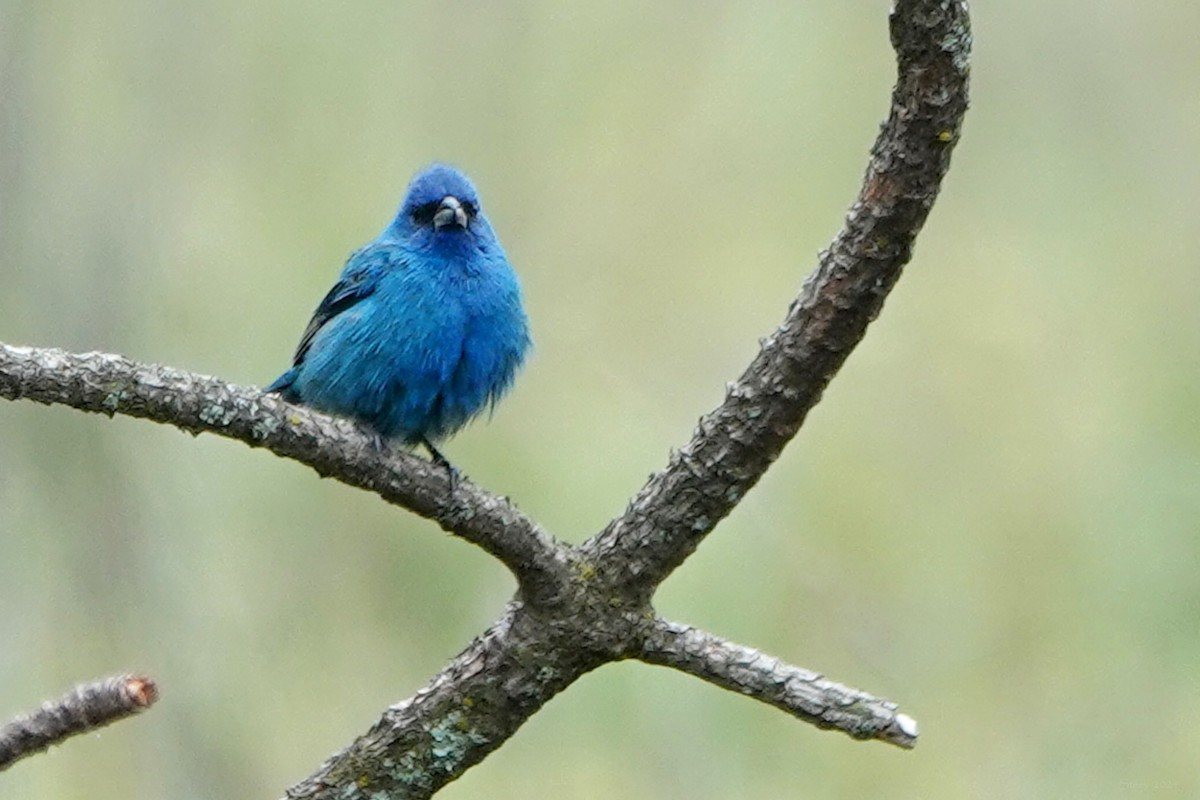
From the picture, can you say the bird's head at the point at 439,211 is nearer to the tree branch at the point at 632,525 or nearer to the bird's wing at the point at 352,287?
Result: the bird's wing at the point at 352,287

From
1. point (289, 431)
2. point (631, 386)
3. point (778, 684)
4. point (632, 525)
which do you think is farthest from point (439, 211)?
point (778, 684)

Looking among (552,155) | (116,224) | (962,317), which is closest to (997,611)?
(962,317)

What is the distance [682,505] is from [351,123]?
11.5 ft

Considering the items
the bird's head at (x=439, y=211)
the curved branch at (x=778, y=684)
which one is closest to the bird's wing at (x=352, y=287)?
the bird's head at (x=439, y=211)

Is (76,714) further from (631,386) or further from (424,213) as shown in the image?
(631,386)

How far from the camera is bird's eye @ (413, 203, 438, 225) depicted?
19.6ft

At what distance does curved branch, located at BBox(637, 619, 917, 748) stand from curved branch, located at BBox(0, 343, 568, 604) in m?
0.29

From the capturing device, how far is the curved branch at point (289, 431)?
3361 mm

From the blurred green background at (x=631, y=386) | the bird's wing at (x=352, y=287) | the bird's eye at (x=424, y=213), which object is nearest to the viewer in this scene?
the bird's wing at (x=352, y=287)

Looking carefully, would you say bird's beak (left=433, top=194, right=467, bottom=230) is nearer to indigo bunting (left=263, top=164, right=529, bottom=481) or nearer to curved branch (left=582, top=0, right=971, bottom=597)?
indigo bunting (left=263, top=164, right=529, bottom=481)

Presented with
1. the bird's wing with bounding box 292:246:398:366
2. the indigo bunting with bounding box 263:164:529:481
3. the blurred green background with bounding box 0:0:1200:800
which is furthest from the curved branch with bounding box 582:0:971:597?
the blurred green background with bounding box 0:0:1200:800

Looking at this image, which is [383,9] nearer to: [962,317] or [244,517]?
[244,517]

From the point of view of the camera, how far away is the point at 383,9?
7.23m

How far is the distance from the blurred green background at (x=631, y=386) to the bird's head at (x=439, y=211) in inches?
26.1
